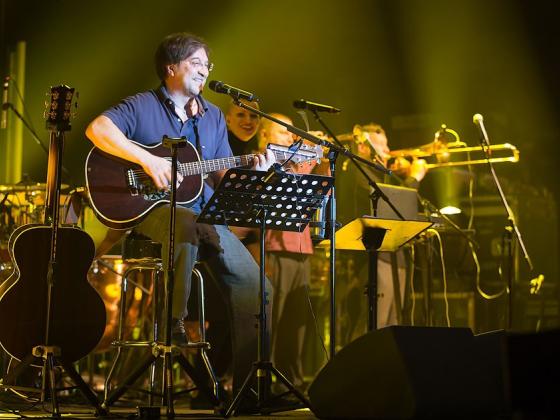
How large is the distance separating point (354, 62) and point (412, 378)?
640 cm

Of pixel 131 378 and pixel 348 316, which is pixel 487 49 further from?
pixel 131 378

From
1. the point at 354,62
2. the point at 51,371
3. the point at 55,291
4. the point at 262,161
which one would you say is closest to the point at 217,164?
the point at 262,161

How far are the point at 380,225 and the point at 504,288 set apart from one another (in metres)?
2.99

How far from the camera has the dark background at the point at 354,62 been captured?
859cm

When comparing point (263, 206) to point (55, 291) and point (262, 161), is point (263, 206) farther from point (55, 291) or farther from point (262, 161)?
point (55, 291)

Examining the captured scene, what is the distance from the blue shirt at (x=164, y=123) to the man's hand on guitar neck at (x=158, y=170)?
10.2 inches

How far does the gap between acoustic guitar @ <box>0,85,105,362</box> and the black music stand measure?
0.71 m

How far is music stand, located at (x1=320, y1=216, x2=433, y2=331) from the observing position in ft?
17.0

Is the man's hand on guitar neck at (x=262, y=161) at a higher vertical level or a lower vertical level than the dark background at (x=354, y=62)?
lower

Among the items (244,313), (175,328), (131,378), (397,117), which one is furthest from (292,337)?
(397,117)

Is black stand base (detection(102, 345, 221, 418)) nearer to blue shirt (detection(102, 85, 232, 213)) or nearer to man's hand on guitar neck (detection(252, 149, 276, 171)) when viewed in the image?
blue shirt (detection(102, 85, 232, 213))

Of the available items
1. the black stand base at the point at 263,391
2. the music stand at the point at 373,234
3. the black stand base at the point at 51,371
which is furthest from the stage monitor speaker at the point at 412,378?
the music stand at the point at 373,234

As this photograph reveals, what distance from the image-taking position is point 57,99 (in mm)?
4535

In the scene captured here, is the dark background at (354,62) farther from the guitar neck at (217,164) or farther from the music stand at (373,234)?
the guitar neck at (217,164)
